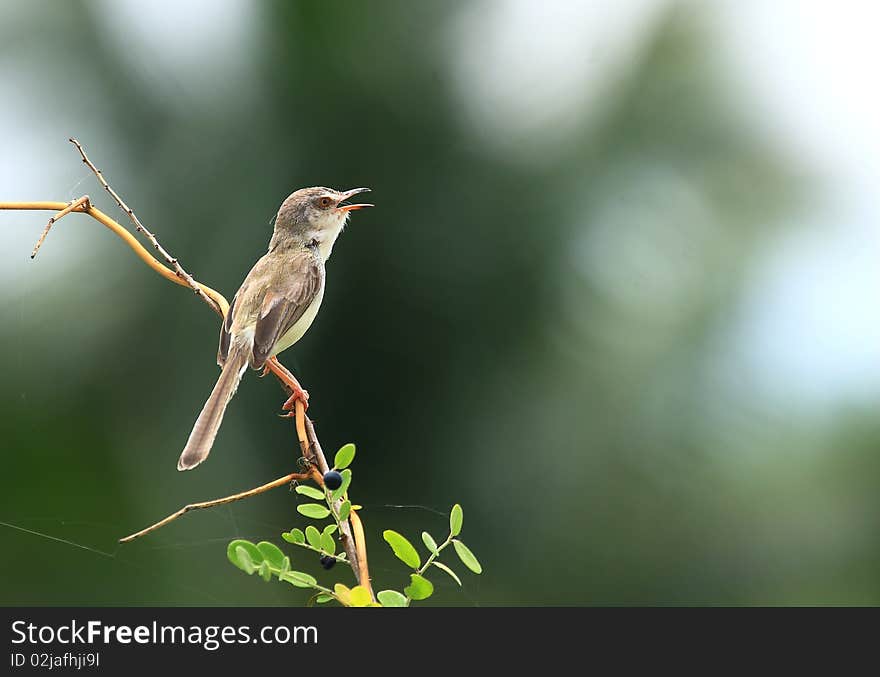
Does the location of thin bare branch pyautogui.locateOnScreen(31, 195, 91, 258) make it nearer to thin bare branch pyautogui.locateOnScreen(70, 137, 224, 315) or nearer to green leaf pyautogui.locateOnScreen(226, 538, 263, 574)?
thin bare branch pyautogui.locateOnScreen(70, 137, 224, 315)

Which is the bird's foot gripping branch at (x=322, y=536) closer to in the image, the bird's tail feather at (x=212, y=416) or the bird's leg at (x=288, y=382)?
the bird's tail feather at (x=212, y=416)

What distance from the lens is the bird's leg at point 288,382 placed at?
103cm

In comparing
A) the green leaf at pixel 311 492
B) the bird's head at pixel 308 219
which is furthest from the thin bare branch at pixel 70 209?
the bird's head at pixel 308 219

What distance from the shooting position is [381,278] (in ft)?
12.7

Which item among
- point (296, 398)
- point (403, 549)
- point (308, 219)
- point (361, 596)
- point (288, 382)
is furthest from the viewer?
point (308, 219)

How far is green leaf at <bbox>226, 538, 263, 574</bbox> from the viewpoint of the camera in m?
0.68

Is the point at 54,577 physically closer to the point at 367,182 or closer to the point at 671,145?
the point at 367,182

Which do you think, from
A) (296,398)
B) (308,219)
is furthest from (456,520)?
(308,219)

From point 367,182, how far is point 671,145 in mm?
1674

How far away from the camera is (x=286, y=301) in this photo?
1188mm

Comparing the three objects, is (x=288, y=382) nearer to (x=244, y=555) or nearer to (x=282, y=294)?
(x=282, y=294)

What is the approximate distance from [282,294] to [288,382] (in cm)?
17

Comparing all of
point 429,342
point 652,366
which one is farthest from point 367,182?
point 652,366

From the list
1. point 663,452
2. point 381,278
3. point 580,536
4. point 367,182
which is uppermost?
point 367,182
